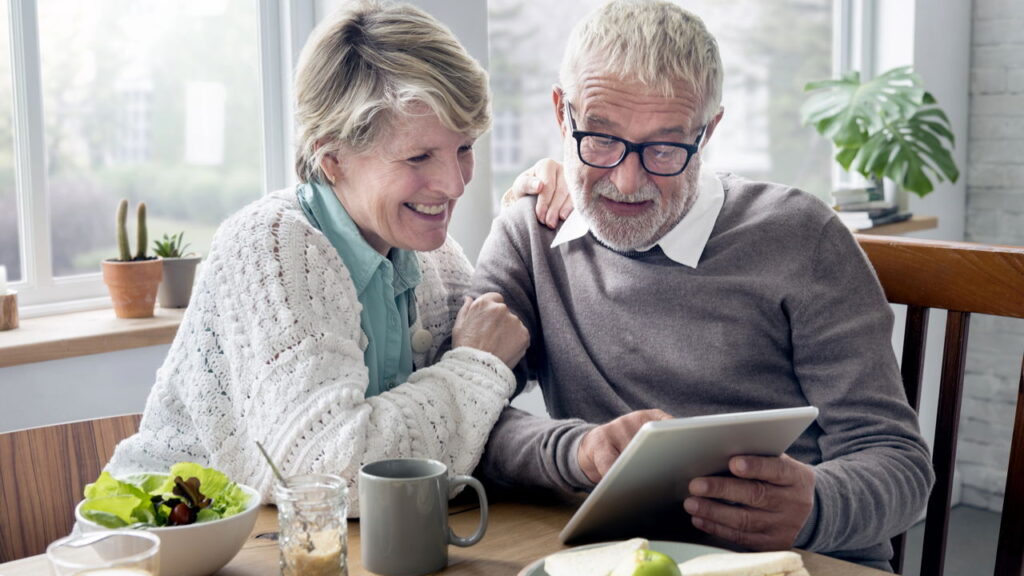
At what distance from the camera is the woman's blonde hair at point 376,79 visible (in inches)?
53.8

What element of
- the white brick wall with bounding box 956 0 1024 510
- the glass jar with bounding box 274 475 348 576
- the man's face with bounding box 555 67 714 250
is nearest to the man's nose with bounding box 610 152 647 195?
the man's face with bounding box 555 67 714 250

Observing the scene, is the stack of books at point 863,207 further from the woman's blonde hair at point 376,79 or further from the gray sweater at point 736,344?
the woman's blonde hair at point 376,79

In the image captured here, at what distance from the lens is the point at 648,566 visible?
88cm

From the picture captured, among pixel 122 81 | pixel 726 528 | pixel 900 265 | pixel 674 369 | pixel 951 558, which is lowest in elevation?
pixel 951 558

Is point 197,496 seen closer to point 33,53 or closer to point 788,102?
point 33,53

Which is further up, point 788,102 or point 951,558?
point 788,102

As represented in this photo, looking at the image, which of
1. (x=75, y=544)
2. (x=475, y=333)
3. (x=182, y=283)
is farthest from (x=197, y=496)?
(x=182, y=283)

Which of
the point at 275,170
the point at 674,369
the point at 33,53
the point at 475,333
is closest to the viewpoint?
the point at 475,333

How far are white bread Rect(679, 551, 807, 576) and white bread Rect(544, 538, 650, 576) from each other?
0.17 ft

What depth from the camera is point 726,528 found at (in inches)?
45.9

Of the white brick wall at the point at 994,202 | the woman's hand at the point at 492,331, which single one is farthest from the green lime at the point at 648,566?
the white brick wall at the point at 994,202

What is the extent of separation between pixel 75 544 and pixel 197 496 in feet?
0.69

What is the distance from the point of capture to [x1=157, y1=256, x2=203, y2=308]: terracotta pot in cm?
222

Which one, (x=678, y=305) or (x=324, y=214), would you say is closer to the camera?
(x=324, y=214)
